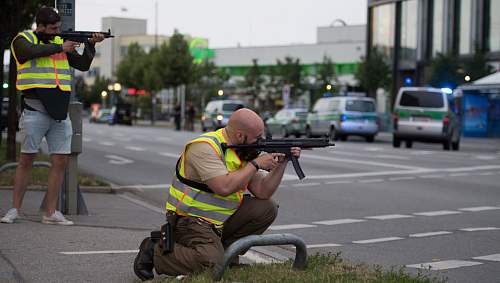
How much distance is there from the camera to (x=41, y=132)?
28.5ft

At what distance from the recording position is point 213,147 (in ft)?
20.6

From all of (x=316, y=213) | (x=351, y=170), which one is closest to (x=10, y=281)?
(x=316, y=213)

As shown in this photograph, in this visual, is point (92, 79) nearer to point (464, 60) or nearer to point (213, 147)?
point (464, 60)

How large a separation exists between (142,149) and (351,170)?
9.83m

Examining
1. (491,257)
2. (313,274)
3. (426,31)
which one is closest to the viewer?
(313,274)

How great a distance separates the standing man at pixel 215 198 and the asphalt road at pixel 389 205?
157 cm

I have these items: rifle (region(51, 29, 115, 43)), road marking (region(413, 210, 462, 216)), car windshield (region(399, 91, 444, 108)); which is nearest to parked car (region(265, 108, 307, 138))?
car windshield (region(399, 91, 444, 108))

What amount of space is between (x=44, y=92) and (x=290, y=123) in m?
36.6

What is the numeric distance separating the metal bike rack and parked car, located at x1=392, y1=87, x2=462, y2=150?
1026 inches

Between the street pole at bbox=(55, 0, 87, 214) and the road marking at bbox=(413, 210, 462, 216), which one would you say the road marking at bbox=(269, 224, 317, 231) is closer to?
the road marking at bbox=(413, 210, 462, 216)

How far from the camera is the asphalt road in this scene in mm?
8312

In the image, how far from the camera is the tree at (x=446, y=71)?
163 feet

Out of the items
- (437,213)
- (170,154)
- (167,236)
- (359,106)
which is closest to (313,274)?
(167,236)

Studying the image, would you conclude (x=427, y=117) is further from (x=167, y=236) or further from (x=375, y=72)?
(x=375, y=72)
